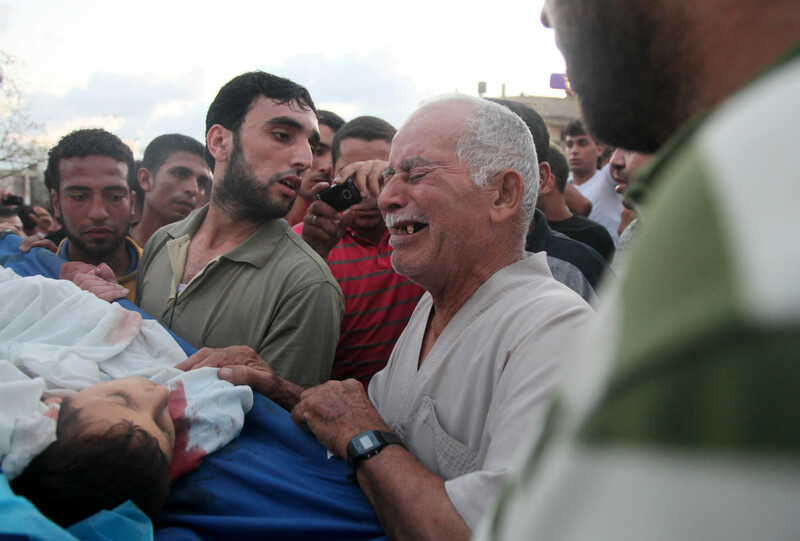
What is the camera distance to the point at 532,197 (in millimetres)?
2137

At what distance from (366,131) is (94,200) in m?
1.69

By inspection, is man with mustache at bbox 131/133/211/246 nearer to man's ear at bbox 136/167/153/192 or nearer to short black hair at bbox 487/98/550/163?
man's ear at bbox 136/167/153/192

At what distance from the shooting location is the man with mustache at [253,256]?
8.18 feet

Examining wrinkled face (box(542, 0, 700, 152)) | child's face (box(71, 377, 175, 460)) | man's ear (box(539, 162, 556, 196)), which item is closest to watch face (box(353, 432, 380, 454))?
child's face (box(71, 377, 175, 460))

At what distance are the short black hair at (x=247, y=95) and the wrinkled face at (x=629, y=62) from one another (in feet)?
7.56

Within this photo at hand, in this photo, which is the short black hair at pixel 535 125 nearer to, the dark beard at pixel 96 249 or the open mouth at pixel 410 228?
the open mouth at pixel 410 228

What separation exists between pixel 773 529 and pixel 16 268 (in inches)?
137

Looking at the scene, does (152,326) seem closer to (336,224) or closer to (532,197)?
(336,224)

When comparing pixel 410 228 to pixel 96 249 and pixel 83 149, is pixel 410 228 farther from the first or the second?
pixel 83 149

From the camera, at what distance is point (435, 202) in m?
2.04

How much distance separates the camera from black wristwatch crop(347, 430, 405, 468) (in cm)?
167

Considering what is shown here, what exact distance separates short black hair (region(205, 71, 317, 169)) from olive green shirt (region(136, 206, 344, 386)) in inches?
26.4

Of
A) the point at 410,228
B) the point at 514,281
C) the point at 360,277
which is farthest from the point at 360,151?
the point at 514,281

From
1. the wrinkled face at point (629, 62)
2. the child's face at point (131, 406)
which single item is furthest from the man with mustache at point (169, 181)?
the wrinkled face at point (629, 62)
